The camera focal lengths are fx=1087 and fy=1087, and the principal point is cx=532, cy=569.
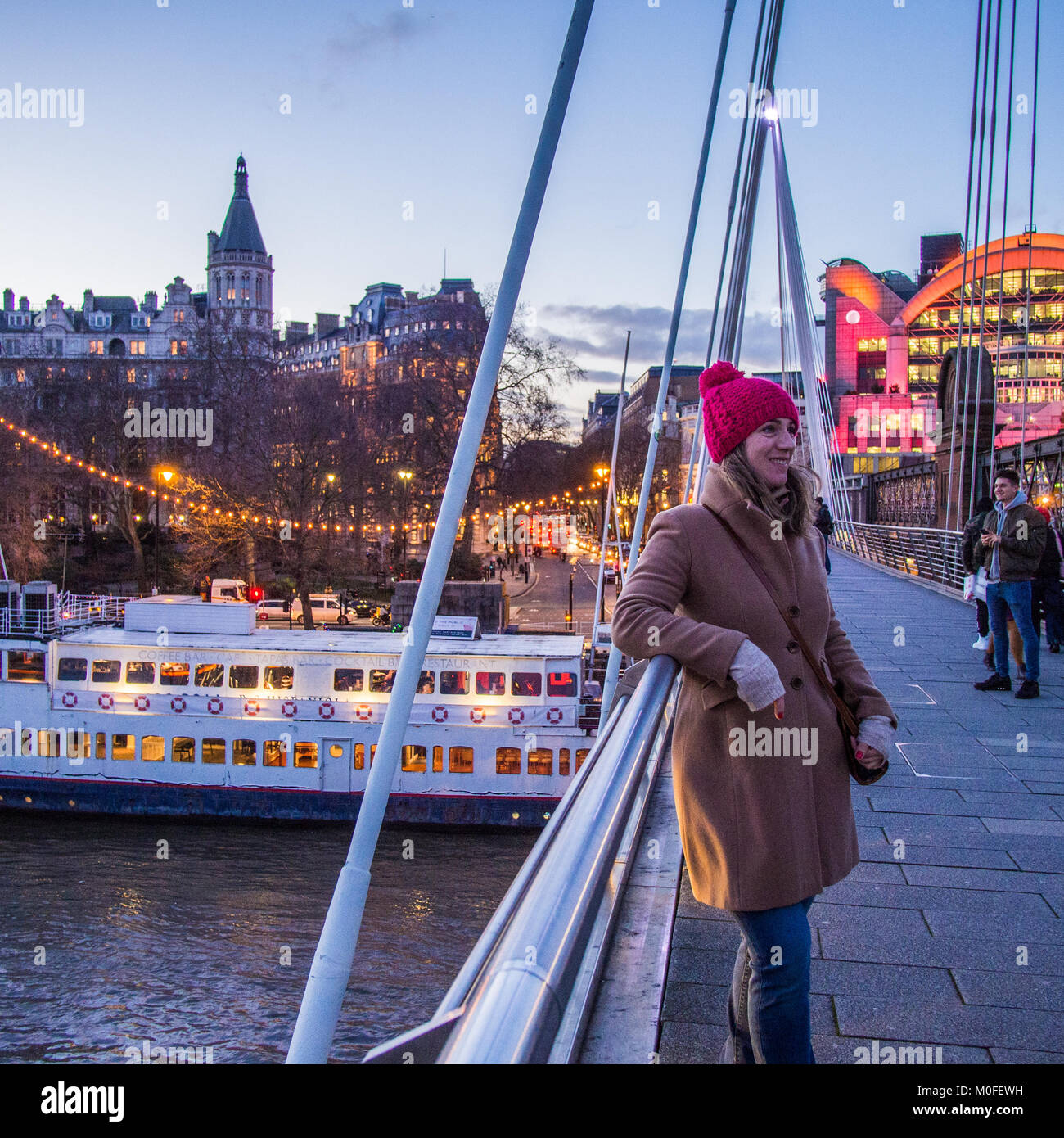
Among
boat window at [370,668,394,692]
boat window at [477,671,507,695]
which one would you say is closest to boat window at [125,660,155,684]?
boat window at [370,668,394,692]

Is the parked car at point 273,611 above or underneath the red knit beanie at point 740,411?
underneath

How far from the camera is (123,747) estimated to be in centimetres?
2172

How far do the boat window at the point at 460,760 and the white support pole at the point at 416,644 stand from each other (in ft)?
56.9

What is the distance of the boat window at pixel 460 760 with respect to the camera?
2059 cm

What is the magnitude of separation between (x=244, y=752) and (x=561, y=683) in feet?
21.0

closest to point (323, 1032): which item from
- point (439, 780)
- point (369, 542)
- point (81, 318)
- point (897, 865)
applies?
point (897, 865)

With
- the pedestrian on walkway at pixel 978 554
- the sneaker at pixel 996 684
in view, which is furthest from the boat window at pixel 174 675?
the sneaker at pixel 996 684

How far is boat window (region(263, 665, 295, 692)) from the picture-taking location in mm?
21203

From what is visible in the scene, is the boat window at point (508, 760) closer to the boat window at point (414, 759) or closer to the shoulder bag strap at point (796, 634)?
the boat window at point (414, 759)

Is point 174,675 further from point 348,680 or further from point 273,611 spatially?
point 273,611

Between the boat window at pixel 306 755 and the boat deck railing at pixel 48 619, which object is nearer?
the boat window at pixel 306 755

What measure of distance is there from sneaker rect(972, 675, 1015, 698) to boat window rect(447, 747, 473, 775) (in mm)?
14072
